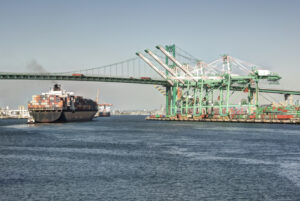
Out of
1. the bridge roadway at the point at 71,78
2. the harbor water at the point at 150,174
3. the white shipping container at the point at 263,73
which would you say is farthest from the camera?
the bridge roadway at the point at 71,78

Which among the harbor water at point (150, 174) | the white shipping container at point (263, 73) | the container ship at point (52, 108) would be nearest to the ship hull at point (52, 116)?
the container ship at point (52, 108)

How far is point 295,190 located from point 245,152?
18.8 meters

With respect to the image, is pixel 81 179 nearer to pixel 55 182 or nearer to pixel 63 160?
pixel 55 182

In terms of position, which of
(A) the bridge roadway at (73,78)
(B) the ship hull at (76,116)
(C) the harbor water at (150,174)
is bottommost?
(C) the harbor water at (150,174)

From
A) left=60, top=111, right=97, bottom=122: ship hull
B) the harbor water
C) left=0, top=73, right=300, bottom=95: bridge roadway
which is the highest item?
left=0, top=73, right=300, bottom=95: bridge roadway

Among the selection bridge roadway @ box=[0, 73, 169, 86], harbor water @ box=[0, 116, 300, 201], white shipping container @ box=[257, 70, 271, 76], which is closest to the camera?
harbor water @ box=[0, 116, 300, 201]

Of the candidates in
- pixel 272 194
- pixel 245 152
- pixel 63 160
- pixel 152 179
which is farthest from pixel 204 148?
pixel 272 194

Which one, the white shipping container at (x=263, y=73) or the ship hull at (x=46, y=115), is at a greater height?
the white shipping container at (x=263, y=73)

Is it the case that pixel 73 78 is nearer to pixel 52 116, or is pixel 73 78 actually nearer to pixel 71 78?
pixel 71 78

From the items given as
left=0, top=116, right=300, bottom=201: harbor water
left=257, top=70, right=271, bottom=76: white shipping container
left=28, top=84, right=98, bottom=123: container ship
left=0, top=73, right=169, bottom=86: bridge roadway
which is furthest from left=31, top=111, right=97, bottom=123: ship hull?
left=0, top=116, right=300, bottom=201: harbor water

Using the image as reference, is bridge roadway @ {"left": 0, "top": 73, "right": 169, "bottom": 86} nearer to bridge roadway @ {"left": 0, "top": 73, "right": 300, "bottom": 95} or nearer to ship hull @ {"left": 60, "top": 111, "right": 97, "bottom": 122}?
bridge roadway @ {"left": 0, "top": 73, "right": 300, "bottom": 95}

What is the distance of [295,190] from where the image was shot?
23188 millimetres

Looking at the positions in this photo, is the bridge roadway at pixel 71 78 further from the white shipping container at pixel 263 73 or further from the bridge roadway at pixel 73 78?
the white shipping container at pixel 263 73

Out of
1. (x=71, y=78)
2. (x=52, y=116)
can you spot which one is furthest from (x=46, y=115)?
(x=71, y=78)
